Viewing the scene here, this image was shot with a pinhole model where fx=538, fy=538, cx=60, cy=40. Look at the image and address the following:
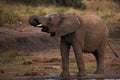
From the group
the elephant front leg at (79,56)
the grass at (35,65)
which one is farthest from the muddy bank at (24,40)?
the elephant front leg at (79,56)

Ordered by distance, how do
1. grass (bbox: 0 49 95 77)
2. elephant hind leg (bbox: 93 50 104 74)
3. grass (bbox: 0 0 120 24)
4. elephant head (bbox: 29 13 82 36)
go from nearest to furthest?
elephant head (bbox: 29 13 82 36) < elephant hind leg (bbox: 93 50 104 74) < grass (bbox: 0 49 95 77) < grass (bbox: 0 0 120 24)

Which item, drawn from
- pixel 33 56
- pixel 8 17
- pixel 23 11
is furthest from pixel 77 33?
pixel 23 11

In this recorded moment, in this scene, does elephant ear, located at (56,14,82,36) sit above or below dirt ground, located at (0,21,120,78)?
above

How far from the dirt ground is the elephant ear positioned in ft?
4.57

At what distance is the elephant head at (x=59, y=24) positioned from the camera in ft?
35.4

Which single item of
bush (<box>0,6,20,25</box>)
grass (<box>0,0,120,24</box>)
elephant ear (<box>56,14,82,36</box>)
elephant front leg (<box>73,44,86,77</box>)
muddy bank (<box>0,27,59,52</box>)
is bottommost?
grass (<box>0,0,120,24</box>)

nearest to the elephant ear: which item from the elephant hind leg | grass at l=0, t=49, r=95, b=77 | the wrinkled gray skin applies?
the wrinkled gray skin

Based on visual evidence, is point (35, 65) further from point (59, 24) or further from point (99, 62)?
point (59, 24)

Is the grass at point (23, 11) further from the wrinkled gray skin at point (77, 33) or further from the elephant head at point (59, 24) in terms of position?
the elephant head at point (59, 24)

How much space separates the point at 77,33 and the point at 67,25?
0.98 feet

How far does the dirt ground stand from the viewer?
1329cm

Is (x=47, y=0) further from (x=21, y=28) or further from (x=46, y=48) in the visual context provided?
(x=46, y=48)

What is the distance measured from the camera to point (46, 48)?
19281mm

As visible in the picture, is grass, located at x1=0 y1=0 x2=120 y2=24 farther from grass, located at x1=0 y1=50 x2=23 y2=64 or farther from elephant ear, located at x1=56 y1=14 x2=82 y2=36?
elephant ear, located at x1=56 y1=14 x2=82 y2=36
